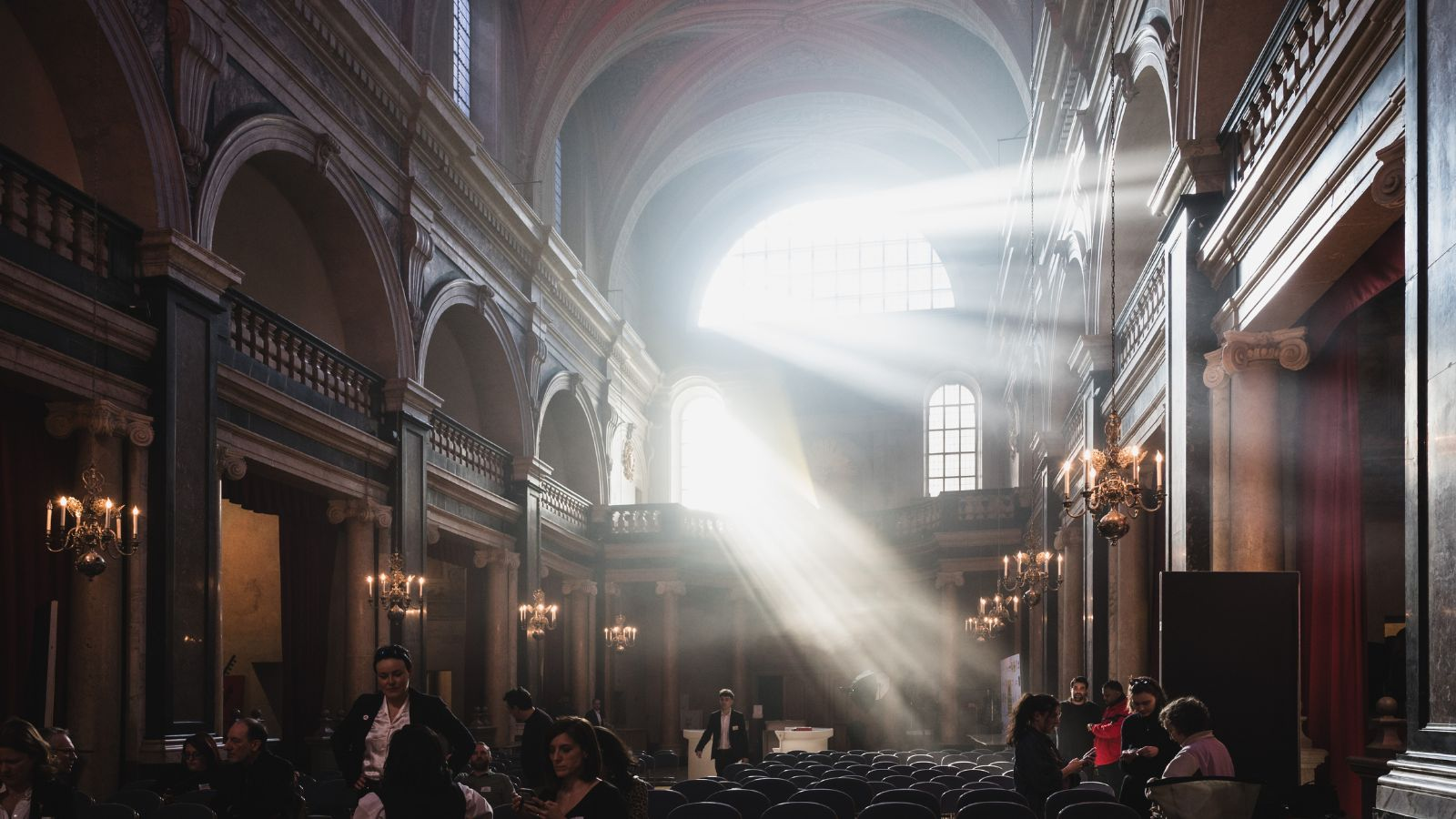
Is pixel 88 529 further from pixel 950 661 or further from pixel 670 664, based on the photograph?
pixel 670 664

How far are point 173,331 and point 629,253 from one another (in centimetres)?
2344

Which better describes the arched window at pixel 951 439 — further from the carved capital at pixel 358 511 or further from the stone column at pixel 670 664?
the carved capital at pixel 358 511

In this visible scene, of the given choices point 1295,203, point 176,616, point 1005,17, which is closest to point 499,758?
point 176,616

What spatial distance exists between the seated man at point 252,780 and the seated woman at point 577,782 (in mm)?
1937

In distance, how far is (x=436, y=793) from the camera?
4996 millimetres

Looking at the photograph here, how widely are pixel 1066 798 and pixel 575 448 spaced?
879 inches

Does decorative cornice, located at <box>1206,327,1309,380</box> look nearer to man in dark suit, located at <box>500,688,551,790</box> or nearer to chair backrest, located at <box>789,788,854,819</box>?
chair backrest, located at <box>789,788,854,819</box>

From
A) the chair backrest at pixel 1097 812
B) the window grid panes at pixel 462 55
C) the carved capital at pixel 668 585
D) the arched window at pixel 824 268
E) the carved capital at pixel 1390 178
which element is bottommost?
the carved capital at pixel 668 585

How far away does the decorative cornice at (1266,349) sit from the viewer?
953cm

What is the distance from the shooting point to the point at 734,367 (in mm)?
36094

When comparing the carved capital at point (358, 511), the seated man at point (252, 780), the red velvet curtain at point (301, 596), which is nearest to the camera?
the seated man at point (252, 780)

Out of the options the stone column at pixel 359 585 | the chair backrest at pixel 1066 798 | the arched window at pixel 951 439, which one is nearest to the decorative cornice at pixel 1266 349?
the chair backrest at pixel 1066 798

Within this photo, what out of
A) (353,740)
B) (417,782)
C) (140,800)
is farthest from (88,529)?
(417,782)

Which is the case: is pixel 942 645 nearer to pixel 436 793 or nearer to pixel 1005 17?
pixel 1005 17
